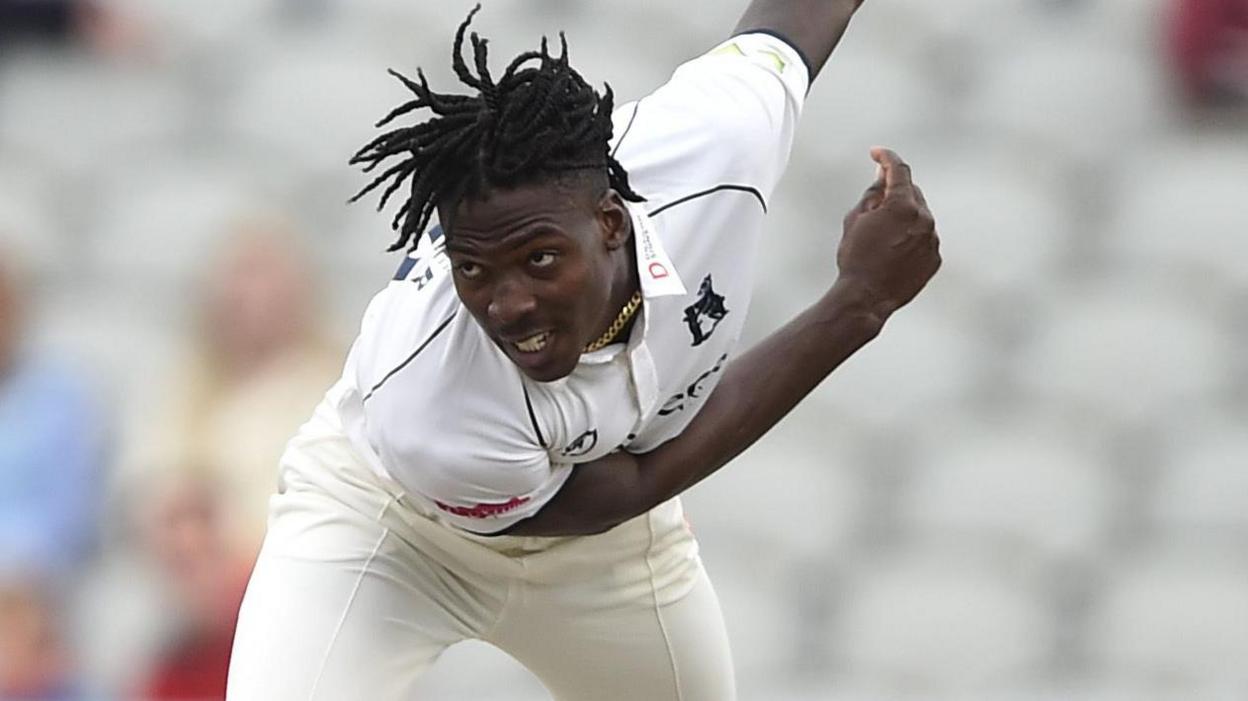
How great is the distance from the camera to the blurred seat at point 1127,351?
4961mm

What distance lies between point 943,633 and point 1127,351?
0.92 metres

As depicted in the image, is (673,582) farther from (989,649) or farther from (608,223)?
(989,649)

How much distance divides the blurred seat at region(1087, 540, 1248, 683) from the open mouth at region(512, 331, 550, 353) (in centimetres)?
279

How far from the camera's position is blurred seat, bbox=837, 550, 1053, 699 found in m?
4.56

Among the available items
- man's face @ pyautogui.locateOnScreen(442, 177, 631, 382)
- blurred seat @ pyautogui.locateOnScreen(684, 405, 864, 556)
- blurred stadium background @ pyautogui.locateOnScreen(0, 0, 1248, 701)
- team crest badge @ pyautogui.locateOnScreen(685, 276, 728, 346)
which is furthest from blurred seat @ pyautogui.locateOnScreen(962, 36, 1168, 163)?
man's face @ pyautogui.locateOnScreen(442, 177, 631, 382)

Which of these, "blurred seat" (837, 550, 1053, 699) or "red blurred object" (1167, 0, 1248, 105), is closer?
"blurred seat" (837, 550, 1053, 699)

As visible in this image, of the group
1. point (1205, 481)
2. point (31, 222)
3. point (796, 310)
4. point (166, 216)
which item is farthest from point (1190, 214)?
point (31, 222)

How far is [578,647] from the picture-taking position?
2.62m

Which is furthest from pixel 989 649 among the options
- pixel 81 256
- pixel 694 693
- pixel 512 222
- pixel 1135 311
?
pixel 512 222

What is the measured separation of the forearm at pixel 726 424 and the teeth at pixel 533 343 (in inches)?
11.6

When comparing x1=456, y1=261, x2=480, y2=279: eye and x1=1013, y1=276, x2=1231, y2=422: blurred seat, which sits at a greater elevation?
x1=1013, y1=276, x2=1231, y2=422: blurred seat

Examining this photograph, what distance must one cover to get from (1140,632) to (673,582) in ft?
7.41

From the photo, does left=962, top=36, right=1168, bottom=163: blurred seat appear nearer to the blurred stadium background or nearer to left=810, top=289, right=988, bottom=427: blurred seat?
the blurred stadium background

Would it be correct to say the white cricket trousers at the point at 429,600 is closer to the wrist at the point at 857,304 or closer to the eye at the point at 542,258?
the wrist at the point at 857,304
